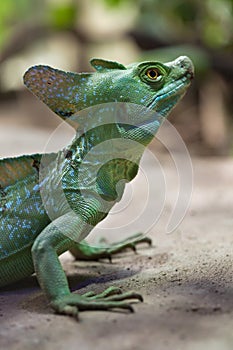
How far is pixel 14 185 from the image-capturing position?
15.3 feet

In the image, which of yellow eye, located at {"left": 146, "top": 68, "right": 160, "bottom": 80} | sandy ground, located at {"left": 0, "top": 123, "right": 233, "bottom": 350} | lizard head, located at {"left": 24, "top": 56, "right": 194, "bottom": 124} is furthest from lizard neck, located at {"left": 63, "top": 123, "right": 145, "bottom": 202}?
sandy ground, located at {"left": 0, "top": 123, "right": 233, "bottom": 350}

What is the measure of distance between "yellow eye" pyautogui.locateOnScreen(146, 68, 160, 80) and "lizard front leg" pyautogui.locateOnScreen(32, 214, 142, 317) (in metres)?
1.41

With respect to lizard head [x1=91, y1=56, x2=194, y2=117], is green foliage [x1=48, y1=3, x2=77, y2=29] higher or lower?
higher

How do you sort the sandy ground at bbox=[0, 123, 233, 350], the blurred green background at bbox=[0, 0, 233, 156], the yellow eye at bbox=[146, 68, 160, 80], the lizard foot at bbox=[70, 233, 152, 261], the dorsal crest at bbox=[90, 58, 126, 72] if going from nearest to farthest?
1. the sandy ground at bbox=[0, 123, 233, 350]
2. the yellow eye at bbox=[146, 68, 160, 80]
3. the dorsal crest at bbox=[90, 58, 126, 72]
4. the lizard foot at bbox=[70, 233, 152, 261]
5. the blurred green background at bbox=[0, 0, 233, 156]

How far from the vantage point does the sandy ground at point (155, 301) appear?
3.12 m

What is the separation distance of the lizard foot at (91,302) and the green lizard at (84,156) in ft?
2.04

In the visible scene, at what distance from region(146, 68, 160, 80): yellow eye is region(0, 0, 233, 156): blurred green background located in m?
7.53

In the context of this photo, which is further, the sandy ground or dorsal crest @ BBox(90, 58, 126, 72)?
dorsal crest @ BBox(90, 58, 126, 72)

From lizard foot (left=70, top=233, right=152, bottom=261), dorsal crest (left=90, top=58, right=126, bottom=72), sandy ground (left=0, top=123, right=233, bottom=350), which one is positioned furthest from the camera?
lizard foot (left=70, top=233, right=152, bottom=261)

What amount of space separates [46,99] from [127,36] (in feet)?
38.0

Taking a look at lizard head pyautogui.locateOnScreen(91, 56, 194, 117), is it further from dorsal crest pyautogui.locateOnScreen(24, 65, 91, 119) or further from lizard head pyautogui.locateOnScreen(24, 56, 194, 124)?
dorsal crest pyautogui.locateOnScreen(24, 65, 91, 119)

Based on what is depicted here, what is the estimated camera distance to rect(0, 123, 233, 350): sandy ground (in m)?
3.12

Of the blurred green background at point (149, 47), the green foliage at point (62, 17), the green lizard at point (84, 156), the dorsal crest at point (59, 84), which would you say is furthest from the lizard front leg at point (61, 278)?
the green foliage at point (62, 17)

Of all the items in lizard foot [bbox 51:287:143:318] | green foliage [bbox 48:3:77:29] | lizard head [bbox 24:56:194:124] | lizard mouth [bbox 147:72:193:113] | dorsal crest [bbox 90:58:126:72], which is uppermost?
green foliage [bbox 48:3:77:29]
